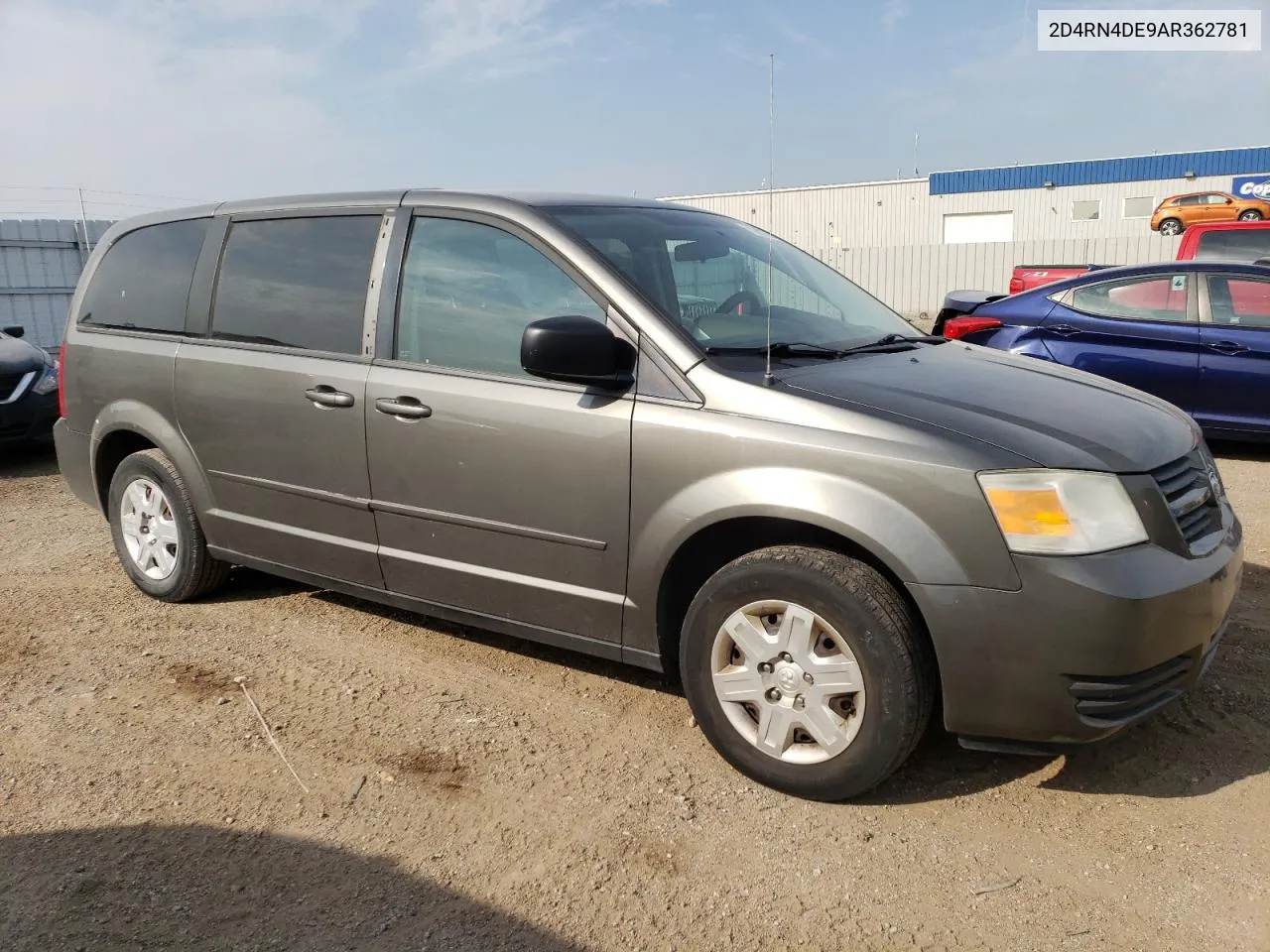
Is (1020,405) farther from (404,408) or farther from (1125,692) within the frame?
(404,408)

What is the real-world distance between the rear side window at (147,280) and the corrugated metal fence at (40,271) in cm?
1057

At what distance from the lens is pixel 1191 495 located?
2863 mm

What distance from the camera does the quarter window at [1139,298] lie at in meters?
7.33

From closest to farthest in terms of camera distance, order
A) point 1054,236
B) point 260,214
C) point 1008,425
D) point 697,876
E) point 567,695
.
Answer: point 697,876, point 1008,425, point 567,695, point 260,214, point 1054,236

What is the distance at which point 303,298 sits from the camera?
394cm

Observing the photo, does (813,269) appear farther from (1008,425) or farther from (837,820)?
(837,820)

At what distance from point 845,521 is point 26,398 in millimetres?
7801

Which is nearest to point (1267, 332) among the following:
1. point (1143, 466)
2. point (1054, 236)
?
point (1143, 466)

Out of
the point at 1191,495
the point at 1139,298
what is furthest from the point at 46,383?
the point at 1139,298

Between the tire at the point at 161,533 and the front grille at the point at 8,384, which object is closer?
the tire at the point at 161,533

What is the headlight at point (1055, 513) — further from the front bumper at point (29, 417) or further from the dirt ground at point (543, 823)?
the front bumper at point (29, 417)

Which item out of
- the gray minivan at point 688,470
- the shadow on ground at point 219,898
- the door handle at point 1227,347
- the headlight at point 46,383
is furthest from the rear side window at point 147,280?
the door handle at point 1227,347

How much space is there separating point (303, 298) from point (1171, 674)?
3.30 metres

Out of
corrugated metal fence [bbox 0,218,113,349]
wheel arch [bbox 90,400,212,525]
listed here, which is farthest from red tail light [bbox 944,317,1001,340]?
corrugated metal fence [bbox 0,218,113,349]
